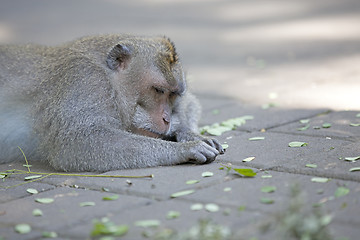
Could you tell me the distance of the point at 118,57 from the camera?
5504 mm

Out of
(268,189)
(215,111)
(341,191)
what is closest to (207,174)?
(268,189)

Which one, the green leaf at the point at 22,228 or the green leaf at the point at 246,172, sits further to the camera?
the green leaf at the point at 246,172

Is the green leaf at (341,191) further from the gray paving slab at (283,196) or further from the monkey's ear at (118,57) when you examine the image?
the monkey's ear at (118,57)

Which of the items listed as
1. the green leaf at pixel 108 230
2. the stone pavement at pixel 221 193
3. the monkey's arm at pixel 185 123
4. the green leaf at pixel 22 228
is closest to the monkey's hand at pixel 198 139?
the monkey's arm at pixel 185 123

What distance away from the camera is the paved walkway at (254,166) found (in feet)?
12.0

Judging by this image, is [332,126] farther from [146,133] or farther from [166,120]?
[146,133]

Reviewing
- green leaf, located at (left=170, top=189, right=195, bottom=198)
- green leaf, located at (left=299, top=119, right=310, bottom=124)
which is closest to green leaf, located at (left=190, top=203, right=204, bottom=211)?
green leaf, located at (left=170, top=189, right=195, bottom=198)

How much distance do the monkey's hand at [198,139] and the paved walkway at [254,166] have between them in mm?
92

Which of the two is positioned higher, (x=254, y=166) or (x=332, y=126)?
(x=332, y=126)

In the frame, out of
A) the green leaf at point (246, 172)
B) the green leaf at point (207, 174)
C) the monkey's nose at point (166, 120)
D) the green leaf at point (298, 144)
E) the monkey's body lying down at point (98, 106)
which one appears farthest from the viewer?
the green leaf at point (298, 144)

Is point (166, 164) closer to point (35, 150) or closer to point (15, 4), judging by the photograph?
point (35, 150)

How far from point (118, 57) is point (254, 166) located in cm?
155

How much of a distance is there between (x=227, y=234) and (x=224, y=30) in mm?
10943

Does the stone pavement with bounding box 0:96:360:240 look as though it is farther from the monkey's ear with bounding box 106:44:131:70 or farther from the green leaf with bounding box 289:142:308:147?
the monkey's ear with bounding box 106:44:131:70
